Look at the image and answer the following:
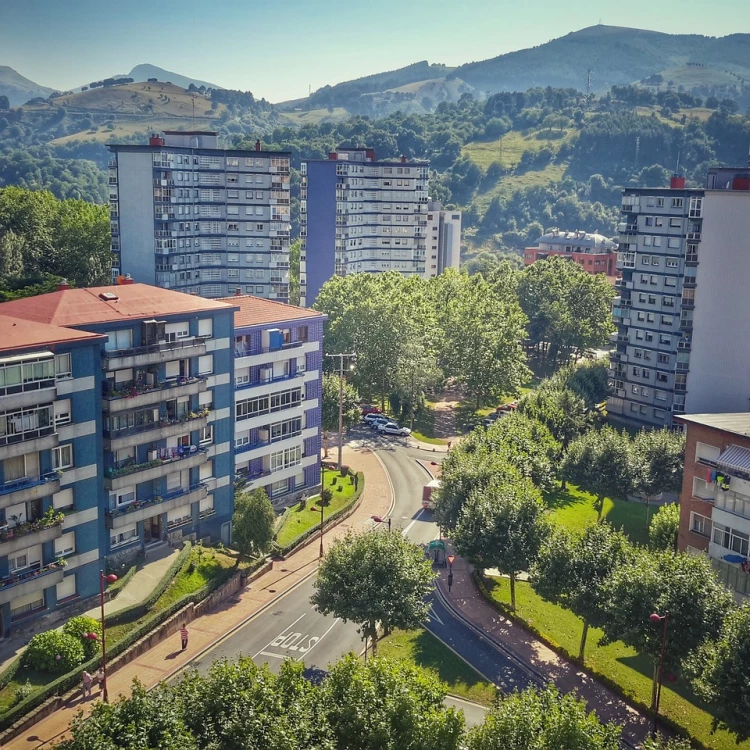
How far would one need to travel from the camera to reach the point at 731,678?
47.0 m

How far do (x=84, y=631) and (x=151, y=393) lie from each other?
683 inches

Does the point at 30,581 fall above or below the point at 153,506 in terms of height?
below

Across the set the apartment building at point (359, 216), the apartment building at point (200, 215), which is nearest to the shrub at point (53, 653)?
the apartment building at point (200, 215)

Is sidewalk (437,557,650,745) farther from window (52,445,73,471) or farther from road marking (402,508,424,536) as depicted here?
window (52,445,73,471)

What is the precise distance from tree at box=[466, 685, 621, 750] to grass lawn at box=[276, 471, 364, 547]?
130 ft

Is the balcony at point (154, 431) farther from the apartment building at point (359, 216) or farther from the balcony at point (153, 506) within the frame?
the apartment building at point (359, 216)

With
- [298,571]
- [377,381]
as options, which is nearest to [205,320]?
[298,571]

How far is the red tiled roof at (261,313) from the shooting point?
7900 centimetres

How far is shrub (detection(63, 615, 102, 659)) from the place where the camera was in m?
56.0

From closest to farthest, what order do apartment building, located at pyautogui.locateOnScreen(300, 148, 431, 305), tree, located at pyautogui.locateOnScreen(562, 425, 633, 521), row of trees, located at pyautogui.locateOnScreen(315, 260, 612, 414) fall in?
tree, located at pyautogui.locateOnScreen(562, 425, 633, 521) < row of trees, located at pyautogui.locateOnScreen(315, 260, 612, 414) < apartment building, located at pyautogui.locateOnScreen(300, 148, 431, 305)

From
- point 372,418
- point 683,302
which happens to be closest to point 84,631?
point 372,418

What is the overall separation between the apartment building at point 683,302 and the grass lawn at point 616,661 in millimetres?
45728

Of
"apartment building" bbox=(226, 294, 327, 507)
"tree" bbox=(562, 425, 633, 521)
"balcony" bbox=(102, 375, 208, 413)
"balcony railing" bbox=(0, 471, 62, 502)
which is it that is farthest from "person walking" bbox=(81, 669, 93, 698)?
"tree" bbox=(562, 425, 633, 521)

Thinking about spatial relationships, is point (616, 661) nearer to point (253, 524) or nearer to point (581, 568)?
point (581, 568)
